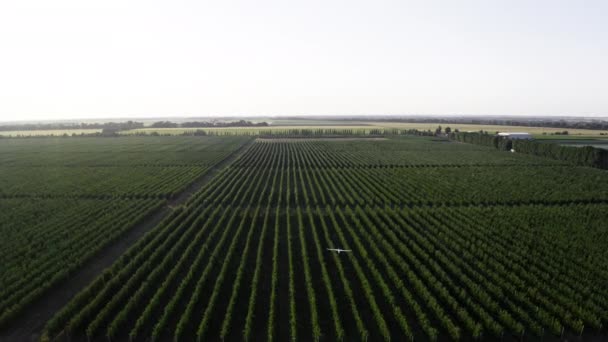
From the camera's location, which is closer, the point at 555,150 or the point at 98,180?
the point at 98,180

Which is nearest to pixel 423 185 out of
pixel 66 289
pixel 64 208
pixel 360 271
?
pixel 360 271

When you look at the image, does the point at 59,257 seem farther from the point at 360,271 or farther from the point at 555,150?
the point at 555,150

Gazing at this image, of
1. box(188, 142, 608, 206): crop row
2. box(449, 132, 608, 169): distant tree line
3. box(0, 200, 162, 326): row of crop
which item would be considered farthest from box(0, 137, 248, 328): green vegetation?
box(449, 132, 608, 169): distant tree line

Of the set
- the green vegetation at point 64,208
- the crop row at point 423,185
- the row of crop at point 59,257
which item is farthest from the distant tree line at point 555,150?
the row of crop at point 59,257

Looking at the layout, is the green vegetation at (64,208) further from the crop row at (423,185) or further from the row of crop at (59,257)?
the crop row at (423,185)

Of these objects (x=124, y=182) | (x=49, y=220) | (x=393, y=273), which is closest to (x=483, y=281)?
(x=393, y=273)

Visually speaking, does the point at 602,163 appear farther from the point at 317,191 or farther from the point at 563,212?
the point at 317,191
